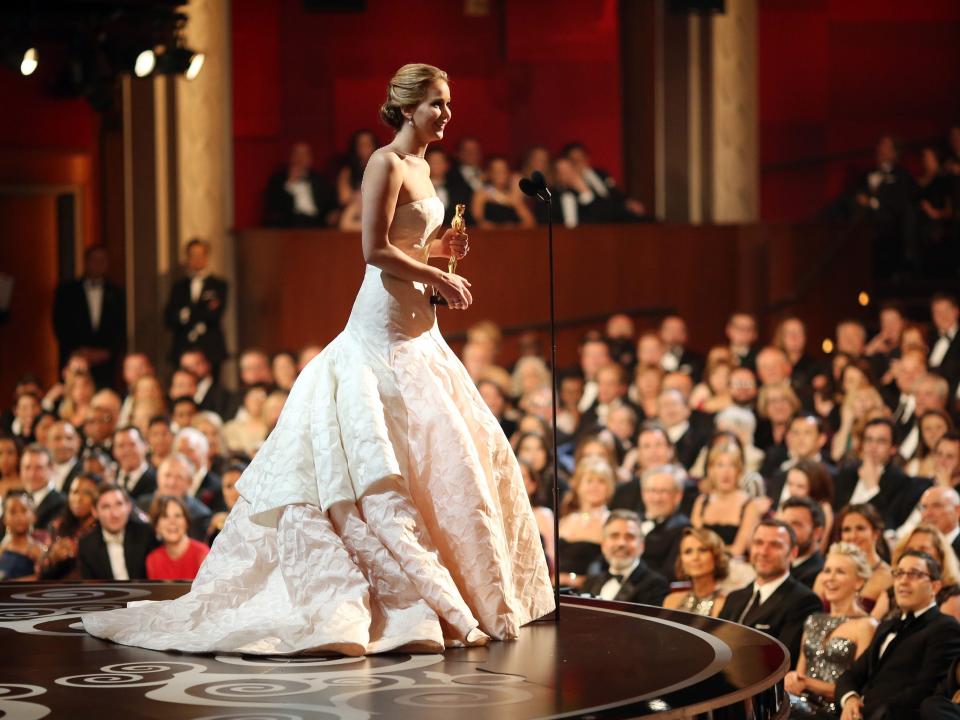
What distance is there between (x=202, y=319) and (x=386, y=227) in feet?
23.9

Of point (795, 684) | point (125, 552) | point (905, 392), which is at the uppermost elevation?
point (905, 392)

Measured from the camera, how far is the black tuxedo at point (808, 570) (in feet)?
20.0

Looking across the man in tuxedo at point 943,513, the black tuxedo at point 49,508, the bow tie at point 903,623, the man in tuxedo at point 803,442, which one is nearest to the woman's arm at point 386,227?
the bow tie at point 903,623

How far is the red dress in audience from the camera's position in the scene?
21.7 feet

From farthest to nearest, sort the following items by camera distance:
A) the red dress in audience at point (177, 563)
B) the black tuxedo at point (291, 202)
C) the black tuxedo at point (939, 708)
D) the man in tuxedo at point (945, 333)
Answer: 1. the black tuxedo at point (291, 202)
2. the man in tuxedo at point (945, 333)
3. the red dress in audience at point (177, 563)
4. the black tuxedo at point (939, 708)

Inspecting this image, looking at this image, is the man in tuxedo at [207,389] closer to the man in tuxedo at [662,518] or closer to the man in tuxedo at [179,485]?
the man in tuxedo at [179,485]

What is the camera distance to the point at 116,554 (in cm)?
686

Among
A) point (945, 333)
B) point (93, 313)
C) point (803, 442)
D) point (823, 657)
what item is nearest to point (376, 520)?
point (823, 657)

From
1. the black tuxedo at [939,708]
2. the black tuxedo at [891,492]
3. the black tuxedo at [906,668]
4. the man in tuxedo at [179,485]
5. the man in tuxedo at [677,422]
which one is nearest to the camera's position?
the black tuxedo at [939,708]

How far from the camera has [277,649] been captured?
3863 mm

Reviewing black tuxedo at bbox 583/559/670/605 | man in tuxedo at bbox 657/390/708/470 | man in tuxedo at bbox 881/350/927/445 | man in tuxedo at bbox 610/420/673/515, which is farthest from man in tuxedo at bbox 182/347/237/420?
black tuxedo at bbox 583/559/670/605

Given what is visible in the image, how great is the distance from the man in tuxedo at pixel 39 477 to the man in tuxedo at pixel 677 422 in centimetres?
295

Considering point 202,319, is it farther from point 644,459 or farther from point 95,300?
point 644,459

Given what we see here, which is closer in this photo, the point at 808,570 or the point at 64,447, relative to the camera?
the point at 808,570
